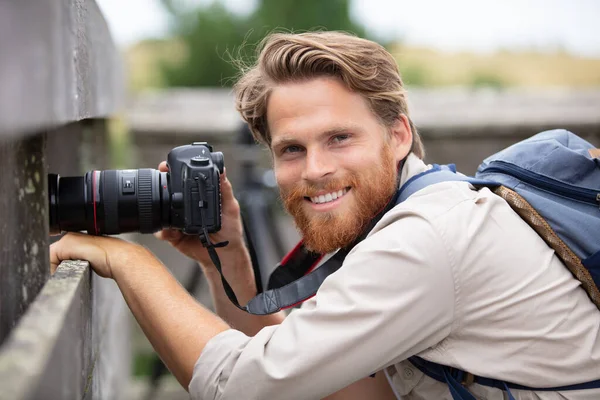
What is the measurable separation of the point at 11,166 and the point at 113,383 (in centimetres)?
195

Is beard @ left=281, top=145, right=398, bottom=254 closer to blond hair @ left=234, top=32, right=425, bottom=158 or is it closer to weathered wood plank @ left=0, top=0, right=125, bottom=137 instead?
blond hair @ left=234, top=32, right=425, bottom=158

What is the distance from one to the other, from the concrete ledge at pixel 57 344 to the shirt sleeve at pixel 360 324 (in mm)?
328

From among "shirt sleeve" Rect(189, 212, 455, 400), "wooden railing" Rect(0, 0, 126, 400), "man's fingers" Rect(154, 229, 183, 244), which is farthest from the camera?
"man's fingers" Rect(154, 229, 183, 244)

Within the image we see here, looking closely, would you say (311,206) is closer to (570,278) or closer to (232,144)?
(570,278)

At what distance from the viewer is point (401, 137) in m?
2.09

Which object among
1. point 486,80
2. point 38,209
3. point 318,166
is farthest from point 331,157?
point 486,80

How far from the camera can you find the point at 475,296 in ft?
5.17

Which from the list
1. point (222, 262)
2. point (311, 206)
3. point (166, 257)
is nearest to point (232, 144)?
point (166, 257)

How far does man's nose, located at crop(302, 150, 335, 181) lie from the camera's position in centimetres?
188

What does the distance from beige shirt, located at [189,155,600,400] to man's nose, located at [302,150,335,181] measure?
27 cm

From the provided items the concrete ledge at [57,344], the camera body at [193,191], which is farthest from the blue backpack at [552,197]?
the concrete ledge at [57,344]

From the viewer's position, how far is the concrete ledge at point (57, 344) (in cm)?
87

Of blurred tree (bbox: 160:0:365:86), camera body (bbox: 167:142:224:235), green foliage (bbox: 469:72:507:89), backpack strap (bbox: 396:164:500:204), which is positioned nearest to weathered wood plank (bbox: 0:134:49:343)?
camera body (bbox: 167:142:224:235)

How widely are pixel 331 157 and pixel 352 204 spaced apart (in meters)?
0.13
